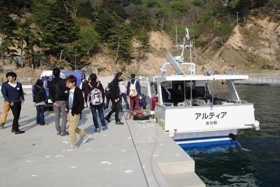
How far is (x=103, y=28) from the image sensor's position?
56750 mm

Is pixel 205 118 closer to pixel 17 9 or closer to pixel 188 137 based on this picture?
pixel 188 137

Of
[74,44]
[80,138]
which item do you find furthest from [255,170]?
[74,44]

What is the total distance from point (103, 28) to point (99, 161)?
54.5 meters

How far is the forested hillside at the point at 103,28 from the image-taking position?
4372cm

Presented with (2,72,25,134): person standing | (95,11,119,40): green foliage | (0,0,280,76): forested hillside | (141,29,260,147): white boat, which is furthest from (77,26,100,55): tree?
(141,29,260,147): white boat

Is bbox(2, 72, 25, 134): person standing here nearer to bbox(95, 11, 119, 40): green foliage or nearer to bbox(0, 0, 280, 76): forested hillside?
bbox(0, 0, 280, 76): forested hillside

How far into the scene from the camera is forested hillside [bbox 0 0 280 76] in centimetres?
4372

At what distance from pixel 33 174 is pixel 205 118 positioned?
211 inches

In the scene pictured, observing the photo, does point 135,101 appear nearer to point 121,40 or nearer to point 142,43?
point 121,40

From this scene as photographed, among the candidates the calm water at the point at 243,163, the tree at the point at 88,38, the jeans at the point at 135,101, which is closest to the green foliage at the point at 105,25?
the tree at the point at 88,38

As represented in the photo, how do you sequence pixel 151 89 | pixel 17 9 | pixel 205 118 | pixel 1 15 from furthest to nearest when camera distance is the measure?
pixel 17 9 < pixel 1 15 < pixel 151 89 < pixel 205 118

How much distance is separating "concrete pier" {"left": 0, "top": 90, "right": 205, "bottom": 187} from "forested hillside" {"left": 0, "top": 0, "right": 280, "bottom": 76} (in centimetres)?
2357

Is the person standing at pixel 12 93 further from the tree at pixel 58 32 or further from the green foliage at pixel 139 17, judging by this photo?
the green foliage at pixel 139 17

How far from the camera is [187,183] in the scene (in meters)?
4.50
